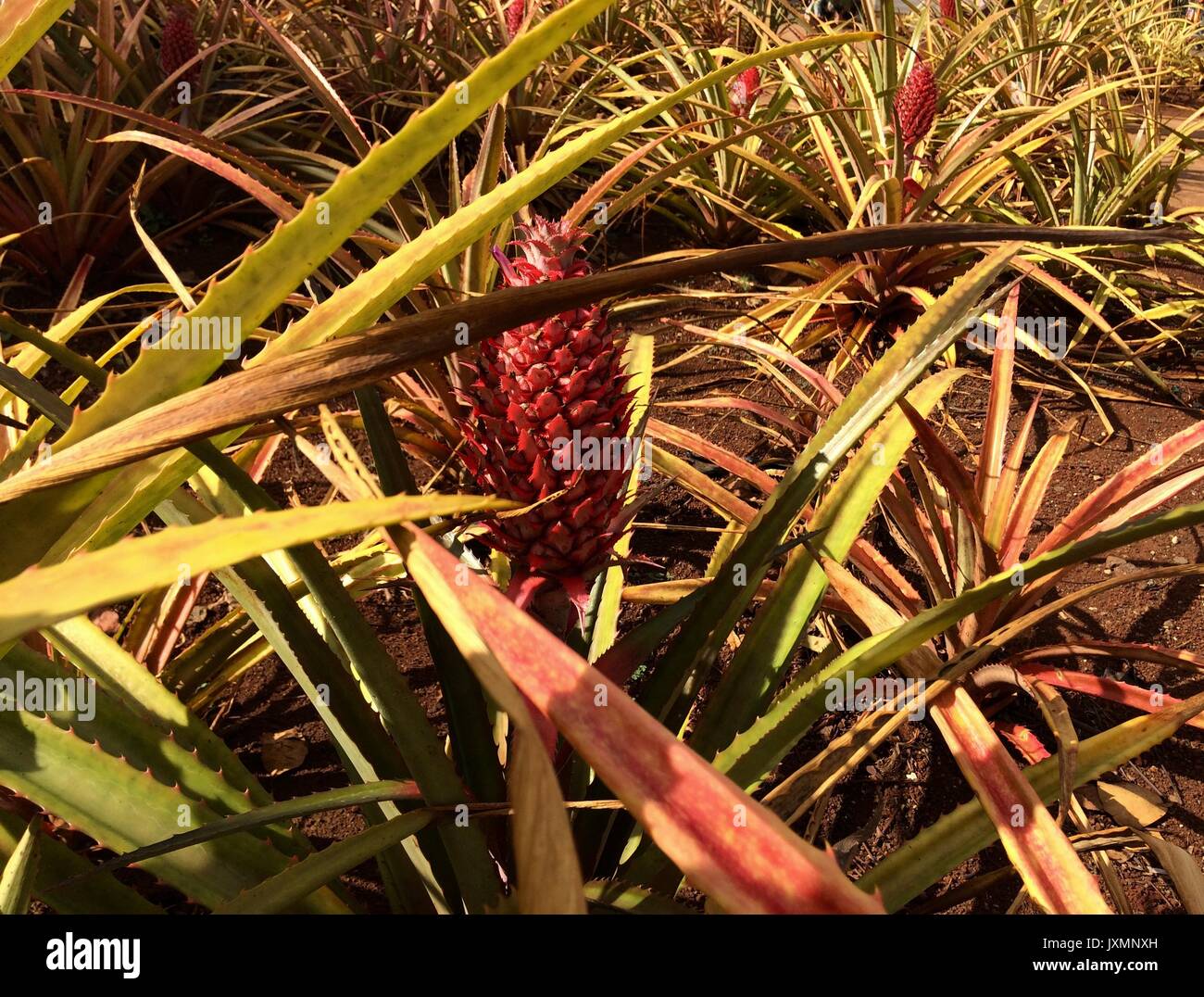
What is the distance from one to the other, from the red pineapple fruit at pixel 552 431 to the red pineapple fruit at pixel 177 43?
2.46 meters

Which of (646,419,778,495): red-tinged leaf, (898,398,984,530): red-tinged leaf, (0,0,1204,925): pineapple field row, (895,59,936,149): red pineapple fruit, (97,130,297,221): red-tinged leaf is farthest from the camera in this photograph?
(895,59,936,149): red pineapple fruit

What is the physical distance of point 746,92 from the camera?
3031mm

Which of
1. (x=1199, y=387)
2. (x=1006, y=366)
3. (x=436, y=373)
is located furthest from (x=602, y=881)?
(x=1199, y=387)

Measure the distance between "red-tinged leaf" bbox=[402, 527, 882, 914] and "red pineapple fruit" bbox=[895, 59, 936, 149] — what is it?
87.8 inches

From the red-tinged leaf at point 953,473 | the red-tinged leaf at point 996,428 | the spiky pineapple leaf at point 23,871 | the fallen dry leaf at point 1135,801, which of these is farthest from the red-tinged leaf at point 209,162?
the fallen dry leaf at point 1135,801

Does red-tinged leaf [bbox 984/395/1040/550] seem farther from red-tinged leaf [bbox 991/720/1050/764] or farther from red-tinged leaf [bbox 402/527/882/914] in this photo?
red-tinged leaf [bbox 402/527/882/914]

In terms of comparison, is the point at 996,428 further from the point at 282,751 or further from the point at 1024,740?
the point at 282,751

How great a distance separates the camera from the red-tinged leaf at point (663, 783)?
1.44 ft

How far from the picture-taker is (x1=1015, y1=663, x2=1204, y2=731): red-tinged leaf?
4.59 feet

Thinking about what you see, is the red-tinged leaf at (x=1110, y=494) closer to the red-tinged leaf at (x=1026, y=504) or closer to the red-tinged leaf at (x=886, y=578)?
the red-tinged leaf at (x=1026, y=504)

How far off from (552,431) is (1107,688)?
1148 mm

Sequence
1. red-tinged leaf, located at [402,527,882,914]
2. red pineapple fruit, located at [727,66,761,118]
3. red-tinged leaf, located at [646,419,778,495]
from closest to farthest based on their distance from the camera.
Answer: red-tinged leaf, located at [402,527,882,914]
red-tinged leaf, located at [646,419,778,495]
red pineapple fruit, located at [727,66,761,118]

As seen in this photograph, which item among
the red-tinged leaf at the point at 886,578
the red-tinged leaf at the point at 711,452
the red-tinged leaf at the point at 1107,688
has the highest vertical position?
the red-tinged leaf at the point at 711,452

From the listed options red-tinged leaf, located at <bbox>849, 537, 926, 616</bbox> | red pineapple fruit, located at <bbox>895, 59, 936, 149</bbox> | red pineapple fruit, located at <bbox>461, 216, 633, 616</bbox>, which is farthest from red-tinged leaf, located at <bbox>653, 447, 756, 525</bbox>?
red pineapple fruit, located at <bbox>895, 59, 936, 149</bbox>
